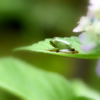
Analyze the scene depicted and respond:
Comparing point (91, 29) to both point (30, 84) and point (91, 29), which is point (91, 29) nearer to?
point (91, 29)

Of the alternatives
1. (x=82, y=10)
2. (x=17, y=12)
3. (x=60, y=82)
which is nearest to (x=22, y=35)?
(x=17, y=12)

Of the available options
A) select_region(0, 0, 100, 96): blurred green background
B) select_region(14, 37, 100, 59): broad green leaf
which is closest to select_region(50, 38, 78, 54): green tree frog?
select_region(14, 37, 100, 59): broad green leaf

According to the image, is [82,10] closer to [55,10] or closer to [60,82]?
[55,10]

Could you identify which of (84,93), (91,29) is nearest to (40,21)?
(84,93)

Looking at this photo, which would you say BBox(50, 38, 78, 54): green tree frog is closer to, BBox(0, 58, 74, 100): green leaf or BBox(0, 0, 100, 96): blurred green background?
BBox(0, 58, 74, 100): green leaf

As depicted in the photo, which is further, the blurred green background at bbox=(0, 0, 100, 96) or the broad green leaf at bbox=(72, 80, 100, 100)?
the blurred green background at bbox=(0, 0, 100, 96)

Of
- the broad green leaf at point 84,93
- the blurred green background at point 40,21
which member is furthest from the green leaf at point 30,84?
the blurred green background at point 40,21
